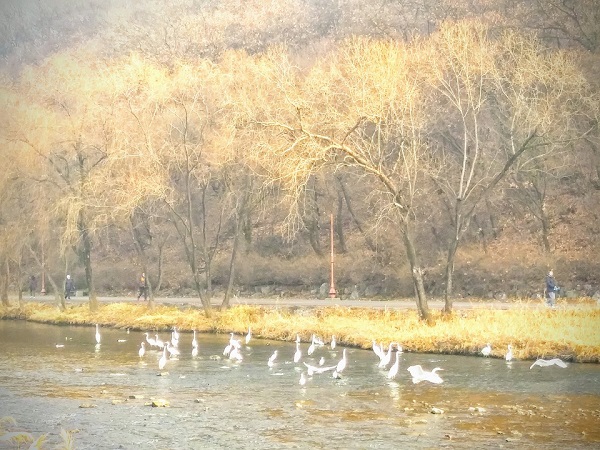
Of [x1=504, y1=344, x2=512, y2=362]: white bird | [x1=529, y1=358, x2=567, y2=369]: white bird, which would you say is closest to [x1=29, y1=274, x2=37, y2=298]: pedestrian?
[x1=504, y1=344, x2=512, y2=362]: white bird

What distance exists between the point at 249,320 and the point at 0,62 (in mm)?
19711

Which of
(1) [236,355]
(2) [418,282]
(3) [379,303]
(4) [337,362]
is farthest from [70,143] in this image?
(4) [337,362]

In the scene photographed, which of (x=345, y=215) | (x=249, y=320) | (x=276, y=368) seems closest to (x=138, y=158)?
(x=249, y=320)

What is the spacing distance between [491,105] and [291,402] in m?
22.2

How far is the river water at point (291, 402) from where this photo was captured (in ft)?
40.2

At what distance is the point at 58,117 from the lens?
109ft

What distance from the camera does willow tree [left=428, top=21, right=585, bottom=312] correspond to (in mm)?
23531

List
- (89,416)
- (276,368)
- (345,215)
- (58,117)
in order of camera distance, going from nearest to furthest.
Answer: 1. (89,416)
2. (276,368)
3. (58,117)
4. (345,215)

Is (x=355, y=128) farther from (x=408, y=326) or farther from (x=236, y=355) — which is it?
(x=236, y=355)

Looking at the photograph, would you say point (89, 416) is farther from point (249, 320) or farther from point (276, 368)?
point (249, 320)

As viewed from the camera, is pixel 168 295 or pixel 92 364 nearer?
pixel 92 364

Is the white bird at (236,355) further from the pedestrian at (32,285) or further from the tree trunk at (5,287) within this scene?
the pedestrian at (32,285)

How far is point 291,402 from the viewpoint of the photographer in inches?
593

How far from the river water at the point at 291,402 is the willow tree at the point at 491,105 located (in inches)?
242
